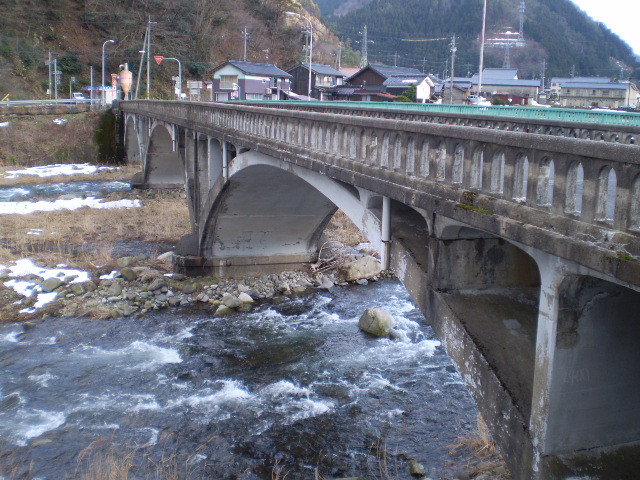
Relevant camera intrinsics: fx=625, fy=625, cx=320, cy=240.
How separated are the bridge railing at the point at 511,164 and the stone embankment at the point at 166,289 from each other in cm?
981

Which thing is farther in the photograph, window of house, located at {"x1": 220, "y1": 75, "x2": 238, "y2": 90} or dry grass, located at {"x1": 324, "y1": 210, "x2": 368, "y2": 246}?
window of house, located at {"x1": 220, "y1": 75, "x2": 238, "y2": 90}

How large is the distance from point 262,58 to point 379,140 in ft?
238

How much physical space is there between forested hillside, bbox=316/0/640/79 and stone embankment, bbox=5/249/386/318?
67799 mm

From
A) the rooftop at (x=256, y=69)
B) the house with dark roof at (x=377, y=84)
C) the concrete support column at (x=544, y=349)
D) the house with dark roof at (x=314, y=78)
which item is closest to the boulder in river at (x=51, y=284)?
the concrete support column at (x=544, y=349)

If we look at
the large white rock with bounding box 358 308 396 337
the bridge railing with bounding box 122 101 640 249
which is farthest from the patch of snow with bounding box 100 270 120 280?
the bridge railing with bounding box 122 101 640 249

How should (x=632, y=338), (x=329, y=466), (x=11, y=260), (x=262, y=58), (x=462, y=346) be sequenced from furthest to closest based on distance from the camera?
(x=262, y=58) → (x=11, y=260) → (x=329, y=466) → (x=462, y=346) → (x=632, y=338)

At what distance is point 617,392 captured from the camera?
602 centimetres

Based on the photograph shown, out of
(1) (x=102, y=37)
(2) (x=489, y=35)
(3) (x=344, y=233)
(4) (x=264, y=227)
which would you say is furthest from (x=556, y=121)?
(2) (x=489, y=35)

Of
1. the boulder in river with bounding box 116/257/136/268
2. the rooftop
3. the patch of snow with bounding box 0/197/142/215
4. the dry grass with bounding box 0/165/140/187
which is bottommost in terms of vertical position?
the boulder in river with bounding box 116/257/136/268

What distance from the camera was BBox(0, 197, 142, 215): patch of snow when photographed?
32875 mm

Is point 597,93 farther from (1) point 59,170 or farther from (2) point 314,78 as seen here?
(1) point 59,170

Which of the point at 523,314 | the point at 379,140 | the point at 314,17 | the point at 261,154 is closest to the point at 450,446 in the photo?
the point at 523,314

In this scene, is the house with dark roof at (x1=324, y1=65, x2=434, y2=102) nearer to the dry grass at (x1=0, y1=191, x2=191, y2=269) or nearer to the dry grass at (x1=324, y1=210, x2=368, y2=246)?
the dry grass at (x1=324, y1=210, x2=368, y2=246)

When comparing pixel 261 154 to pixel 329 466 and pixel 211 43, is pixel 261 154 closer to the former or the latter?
pixel 329 466
